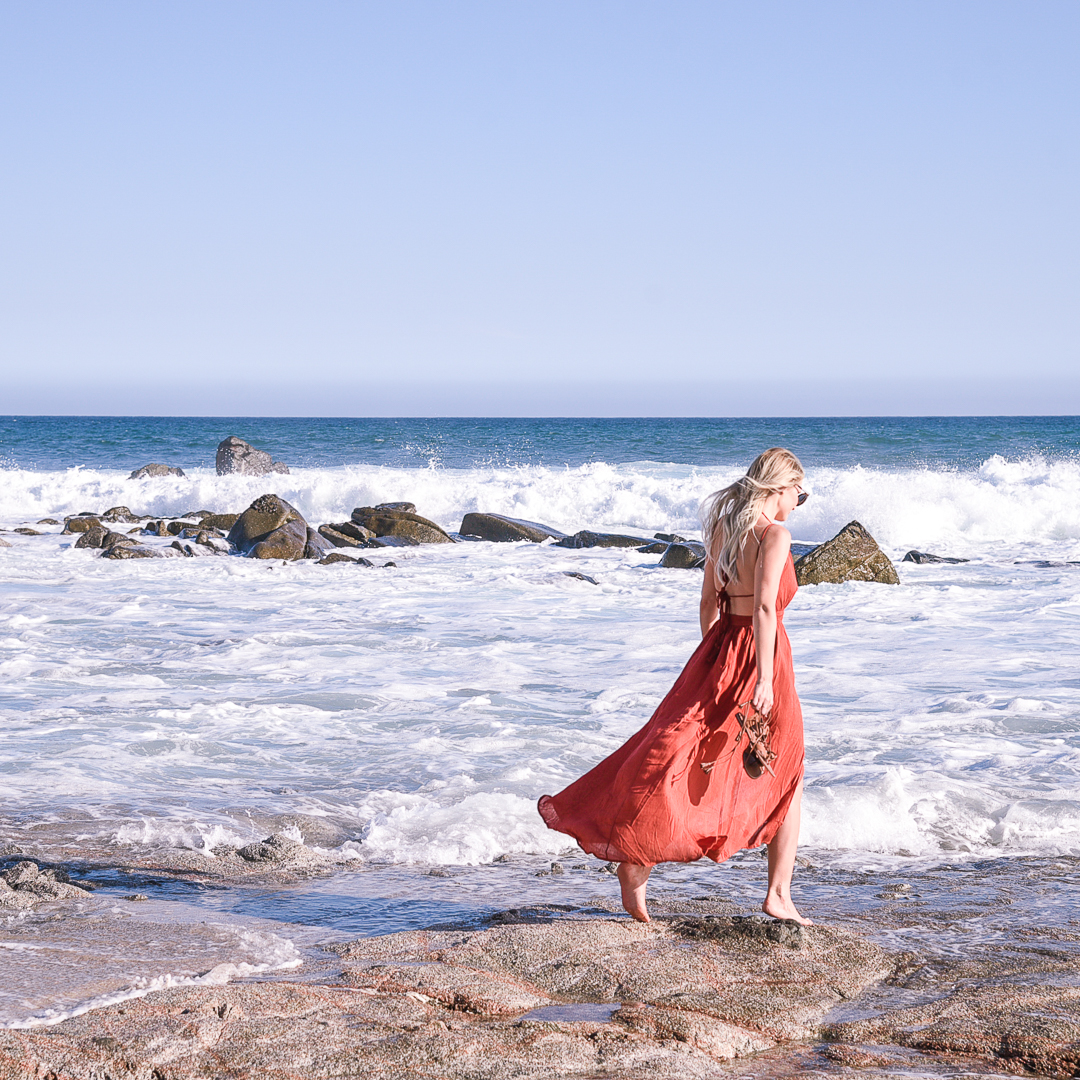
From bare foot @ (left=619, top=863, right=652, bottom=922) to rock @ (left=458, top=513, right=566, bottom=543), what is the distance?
15.8m

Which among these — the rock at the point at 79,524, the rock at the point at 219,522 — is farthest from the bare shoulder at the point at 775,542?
the rock at the point at 79,524

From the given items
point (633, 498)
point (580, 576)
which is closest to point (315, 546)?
point (580, 576)

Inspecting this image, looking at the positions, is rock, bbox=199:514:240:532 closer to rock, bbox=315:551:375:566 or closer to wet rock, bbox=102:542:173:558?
wet rock, bbox=102:542:173:558

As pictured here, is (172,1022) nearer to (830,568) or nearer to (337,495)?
(830,568)

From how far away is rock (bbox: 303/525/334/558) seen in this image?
17.4 meters

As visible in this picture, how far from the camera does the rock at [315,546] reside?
17406mm

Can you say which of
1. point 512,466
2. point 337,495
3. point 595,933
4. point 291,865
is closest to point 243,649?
point 291,865

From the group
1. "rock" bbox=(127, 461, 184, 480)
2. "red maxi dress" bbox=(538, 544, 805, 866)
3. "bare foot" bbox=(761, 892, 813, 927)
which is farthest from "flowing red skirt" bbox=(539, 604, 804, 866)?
"rock" bbox=(127, 461, 184, 480)

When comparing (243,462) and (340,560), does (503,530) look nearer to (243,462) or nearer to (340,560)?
(340,560)

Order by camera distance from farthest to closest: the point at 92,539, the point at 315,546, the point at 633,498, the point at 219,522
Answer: the point at 633,498
the point at 219,522
the point at 92,539
the point at 315,546

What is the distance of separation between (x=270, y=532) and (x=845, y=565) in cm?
933

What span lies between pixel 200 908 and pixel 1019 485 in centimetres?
2338

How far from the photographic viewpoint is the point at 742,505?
377 cm

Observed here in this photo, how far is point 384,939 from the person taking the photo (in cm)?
376
